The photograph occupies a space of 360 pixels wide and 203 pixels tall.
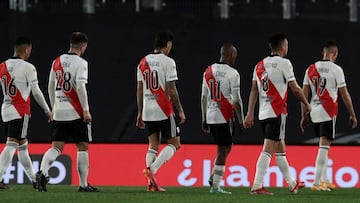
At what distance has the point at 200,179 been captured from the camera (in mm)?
19719

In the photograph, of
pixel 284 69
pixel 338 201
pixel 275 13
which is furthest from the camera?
pixel 275 13

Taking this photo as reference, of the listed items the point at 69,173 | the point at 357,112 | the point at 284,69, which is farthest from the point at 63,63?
the point at 357,112

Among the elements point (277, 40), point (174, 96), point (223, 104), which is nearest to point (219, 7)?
point (223, 104)

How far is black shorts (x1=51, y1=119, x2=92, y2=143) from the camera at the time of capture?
1510cm

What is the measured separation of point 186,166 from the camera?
1984 centimetres

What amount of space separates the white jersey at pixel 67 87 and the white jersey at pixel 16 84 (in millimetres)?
607

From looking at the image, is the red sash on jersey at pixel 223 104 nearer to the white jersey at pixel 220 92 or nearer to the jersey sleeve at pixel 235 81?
the white jersey at pixel 220 92

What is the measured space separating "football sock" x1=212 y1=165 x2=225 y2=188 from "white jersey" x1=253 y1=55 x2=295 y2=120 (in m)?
0.85

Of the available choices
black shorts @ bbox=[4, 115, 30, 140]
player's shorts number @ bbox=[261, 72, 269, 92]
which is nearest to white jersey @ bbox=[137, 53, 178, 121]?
player's shorts number @ bbox=[261, 72, 269, 92]

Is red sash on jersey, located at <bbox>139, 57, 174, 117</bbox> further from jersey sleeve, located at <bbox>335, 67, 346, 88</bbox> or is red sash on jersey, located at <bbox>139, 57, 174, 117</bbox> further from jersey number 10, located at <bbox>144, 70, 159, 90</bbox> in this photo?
jersey sleeve, located at <bbox>335, 67, 346, 88</bbox>

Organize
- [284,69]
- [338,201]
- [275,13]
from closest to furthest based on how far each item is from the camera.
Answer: [338,201], [284,69], [275,13]

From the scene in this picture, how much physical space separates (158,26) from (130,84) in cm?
106

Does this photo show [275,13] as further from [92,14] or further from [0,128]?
[0,128]

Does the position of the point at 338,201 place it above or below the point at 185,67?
below
